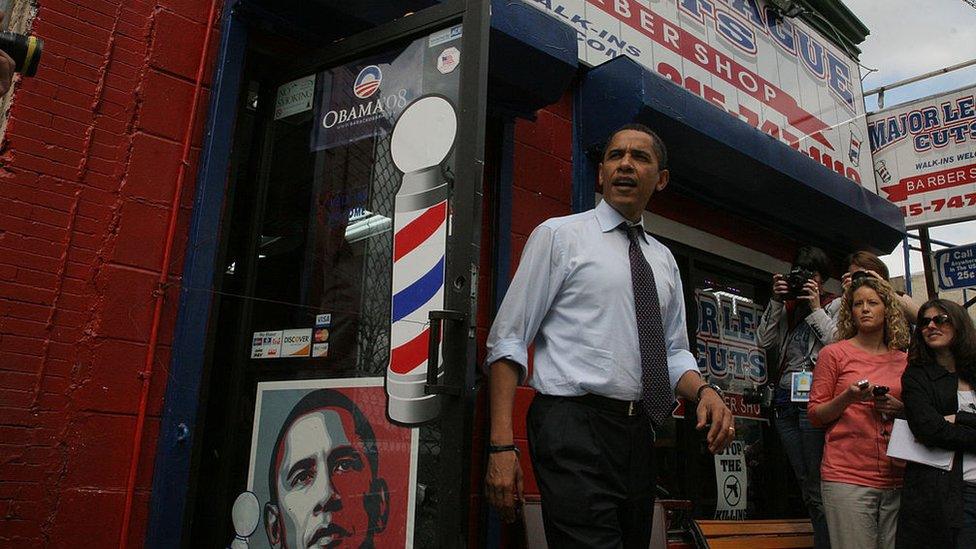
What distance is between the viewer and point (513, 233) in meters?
4.21

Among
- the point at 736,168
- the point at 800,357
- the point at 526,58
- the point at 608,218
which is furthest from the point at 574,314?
the point at 736,168

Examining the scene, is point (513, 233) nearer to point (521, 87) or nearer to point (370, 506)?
point (521, 87)

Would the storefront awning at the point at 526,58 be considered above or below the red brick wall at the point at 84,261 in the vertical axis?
above

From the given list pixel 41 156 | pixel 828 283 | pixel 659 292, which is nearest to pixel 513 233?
pixel 659 292

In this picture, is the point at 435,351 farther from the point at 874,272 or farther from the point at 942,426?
the point at 874,272

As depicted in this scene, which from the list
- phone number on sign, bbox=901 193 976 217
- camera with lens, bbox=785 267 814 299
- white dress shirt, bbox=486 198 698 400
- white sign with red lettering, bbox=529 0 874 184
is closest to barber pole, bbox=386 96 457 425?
white dress shirt, bbox=486 198 698 400

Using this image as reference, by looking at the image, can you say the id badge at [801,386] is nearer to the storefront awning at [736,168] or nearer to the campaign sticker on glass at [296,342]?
the storefront awning at [736,168]

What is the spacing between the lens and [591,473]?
2098mm

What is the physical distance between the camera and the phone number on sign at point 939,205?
23.2ft

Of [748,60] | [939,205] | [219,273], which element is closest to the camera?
[219,273]

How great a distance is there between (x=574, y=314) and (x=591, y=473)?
1.71ft

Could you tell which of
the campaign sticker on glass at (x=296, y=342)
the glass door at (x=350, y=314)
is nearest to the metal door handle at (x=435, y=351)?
the glass door at (x=350, y=314)

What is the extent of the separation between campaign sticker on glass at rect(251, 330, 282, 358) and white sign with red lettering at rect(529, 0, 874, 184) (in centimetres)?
267

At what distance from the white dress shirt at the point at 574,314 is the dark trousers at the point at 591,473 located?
0.08 m
